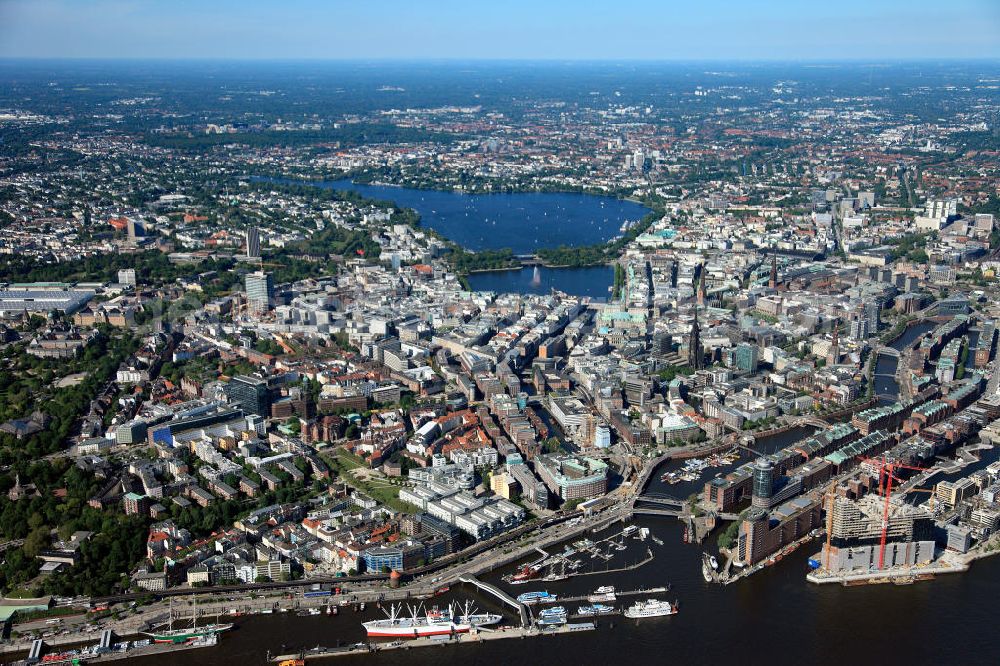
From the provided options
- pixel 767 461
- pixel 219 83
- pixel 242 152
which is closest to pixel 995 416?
pixel 767 461

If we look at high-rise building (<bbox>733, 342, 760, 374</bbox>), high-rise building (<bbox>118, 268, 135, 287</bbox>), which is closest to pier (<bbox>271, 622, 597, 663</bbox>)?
high-rise building (<bbox>733, 342, 760, 374</bbox>)

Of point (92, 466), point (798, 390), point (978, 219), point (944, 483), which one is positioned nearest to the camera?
point (944, 483)

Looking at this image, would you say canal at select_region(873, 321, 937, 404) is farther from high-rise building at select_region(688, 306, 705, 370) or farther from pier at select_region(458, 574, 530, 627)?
pier at select_region(458, 574, 530, 627)

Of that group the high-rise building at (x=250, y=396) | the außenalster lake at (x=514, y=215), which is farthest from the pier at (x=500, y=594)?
the außenalster lake at (x=514, y=215)

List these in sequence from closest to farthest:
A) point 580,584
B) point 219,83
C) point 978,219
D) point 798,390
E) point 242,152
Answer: point 580,584 → point 798,390 → point 978,219 → point 242,152 → point 219,83

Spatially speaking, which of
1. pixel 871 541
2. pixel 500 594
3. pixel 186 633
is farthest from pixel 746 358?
pixel 186 633

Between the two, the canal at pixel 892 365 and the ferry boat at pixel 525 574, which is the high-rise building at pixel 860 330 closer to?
the canal at pixel 892 365

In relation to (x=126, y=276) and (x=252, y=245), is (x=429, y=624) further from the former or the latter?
(x=252, y=245)

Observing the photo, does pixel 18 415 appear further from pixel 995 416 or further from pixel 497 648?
pixel 995 416
